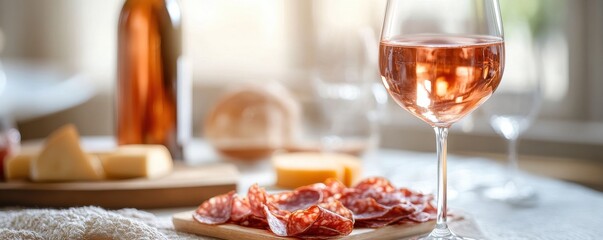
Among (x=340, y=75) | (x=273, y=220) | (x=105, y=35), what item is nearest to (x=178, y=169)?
(x=340, y=75)

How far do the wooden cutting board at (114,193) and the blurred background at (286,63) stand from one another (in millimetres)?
230

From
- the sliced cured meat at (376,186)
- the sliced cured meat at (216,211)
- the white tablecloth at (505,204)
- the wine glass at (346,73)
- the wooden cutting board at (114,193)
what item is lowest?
the white tablecloth at (505,204)

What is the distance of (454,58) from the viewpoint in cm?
93

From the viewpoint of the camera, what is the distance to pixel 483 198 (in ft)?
4.67

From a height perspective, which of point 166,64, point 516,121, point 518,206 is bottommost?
point 518,206

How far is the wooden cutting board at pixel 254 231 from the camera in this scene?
0.96m

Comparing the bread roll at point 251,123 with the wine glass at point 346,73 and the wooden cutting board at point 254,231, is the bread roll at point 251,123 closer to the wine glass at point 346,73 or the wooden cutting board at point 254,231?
the wine glass at point 346,73

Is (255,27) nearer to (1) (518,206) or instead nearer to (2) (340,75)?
(2) (340,75)

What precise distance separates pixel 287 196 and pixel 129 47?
25.5 inches

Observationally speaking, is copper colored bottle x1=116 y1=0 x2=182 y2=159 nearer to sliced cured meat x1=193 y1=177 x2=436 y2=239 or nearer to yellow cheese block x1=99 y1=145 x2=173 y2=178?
yellow cheese block x1=99 y1=145 x2=173 y2=178

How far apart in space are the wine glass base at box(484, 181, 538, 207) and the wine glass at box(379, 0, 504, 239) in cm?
45

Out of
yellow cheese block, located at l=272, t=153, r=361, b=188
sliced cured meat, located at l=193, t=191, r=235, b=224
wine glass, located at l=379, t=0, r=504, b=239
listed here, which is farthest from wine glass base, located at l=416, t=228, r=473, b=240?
yellow cheese block, located at l=272, t=153, r=361, b=188

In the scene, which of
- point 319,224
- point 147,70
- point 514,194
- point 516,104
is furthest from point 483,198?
point 147,70

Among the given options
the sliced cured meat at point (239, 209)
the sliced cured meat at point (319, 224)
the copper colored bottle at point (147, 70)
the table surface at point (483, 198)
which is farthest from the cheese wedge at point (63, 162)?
the sliced cured meat at point (319, 224)
